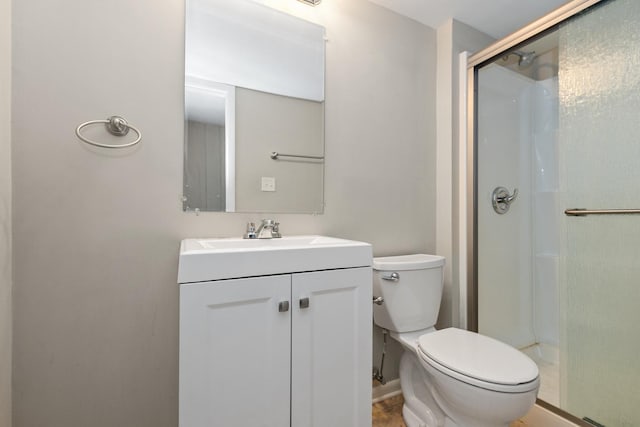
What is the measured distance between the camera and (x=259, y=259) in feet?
→ 2.79

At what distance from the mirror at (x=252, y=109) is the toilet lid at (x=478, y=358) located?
0.79 m

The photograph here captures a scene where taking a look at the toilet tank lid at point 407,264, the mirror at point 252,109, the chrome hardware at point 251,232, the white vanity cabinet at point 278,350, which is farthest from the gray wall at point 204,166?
the toilet tank lid at point 407,264

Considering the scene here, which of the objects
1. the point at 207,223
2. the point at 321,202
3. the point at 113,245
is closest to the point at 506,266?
the point at 321,202

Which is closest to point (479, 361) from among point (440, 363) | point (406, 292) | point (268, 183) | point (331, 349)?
point (440, 363)

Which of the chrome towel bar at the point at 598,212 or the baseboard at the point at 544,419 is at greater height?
the chrome towel bar at the point at 598,212

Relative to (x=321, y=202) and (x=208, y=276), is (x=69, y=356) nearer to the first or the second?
(x=208, y=276)

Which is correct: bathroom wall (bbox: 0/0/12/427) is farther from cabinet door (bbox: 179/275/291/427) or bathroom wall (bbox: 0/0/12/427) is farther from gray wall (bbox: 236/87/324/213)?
gray wall (bbox: 236/87/324/213)

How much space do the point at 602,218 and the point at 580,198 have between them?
12cm

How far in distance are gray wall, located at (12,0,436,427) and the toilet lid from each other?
0.95m

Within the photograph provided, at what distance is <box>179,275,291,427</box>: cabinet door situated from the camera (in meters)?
0.77

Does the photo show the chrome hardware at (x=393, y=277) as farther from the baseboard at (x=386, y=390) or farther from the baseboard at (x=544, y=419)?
the baseboard at (x=544, y=419)

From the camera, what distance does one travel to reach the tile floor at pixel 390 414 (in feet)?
4.39

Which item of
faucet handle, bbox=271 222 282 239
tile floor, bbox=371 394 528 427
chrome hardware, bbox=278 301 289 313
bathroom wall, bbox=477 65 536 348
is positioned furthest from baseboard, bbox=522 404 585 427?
faucet handle, bbox=271 222 282 239

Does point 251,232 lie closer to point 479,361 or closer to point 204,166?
point 204,166
